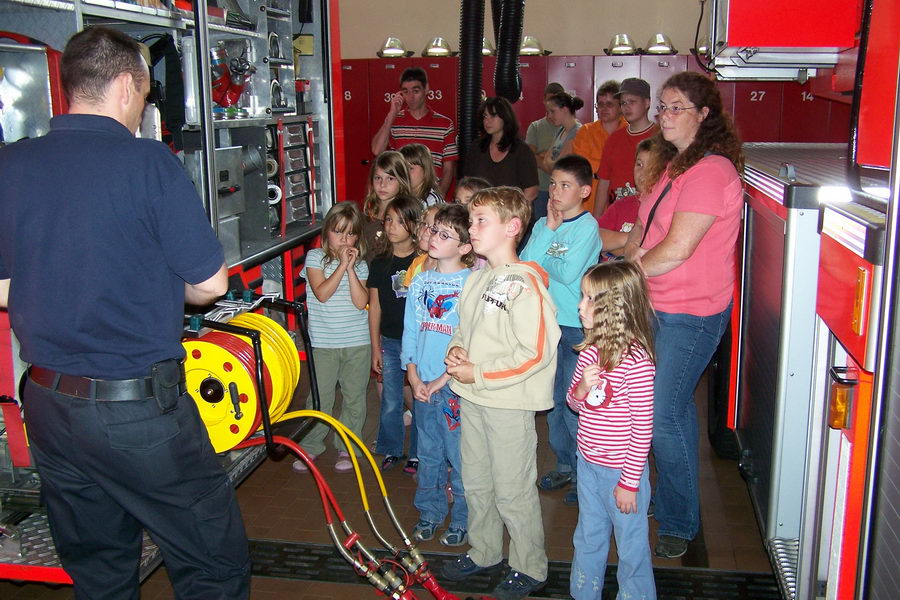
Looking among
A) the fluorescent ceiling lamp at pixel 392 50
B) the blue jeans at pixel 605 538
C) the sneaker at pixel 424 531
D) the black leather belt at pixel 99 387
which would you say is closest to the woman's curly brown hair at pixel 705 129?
the blue jeans at pixel 605 538

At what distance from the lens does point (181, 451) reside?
234 cm

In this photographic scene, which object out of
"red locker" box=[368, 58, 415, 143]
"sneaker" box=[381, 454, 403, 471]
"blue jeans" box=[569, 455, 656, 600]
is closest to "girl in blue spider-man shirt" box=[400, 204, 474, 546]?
"blue jeans" box=[569, 455, 656, 600]

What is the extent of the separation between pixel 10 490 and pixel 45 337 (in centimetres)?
147

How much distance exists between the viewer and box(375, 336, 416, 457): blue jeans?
410 cm

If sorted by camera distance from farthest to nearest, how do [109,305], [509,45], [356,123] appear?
[356,123] < [509,45] < [109,305]

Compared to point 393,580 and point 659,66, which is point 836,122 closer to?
point 659,66

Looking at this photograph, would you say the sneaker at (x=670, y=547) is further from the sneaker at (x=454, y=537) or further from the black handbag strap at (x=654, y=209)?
the black handbag strap at (x=654, y=209)

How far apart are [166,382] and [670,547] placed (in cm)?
213

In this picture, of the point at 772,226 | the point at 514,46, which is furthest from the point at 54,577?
the point at 514,46

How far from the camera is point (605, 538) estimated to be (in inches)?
112

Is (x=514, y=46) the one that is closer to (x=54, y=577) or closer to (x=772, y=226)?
(x=772, y=226)

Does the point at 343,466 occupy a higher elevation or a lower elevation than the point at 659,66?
lower

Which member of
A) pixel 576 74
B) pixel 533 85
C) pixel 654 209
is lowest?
pixel 654 209

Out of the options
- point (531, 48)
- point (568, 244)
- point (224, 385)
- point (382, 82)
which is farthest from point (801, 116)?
point (224, 385)
